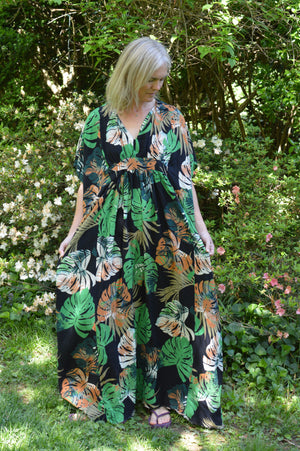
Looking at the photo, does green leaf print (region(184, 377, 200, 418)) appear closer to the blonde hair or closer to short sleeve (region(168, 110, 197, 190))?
short sleeve (region(168, 110, 197, 190))

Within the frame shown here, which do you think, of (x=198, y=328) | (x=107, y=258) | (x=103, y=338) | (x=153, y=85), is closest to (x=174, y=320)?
(x=198, y=328)

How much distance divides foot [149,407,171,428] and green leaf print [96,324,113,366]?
390mm

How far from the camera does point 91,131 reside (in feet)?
8.41

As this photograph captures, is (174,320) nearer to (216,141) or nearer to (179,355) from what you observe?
(179,355)

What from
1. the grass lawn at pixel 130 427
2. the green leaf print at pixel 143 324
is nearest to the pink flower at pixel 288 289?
the grass lawn at pixel 130 427

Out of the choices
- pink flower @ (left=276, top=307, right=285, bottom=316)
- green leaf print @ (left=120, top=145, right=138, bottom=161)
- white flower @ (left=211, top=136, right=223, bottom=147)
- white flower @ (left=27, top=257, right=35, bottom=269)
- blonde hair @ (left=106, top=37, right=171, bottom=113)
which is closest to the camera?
blonde hair @ (left=106, top=37, right=171, bottom=113)

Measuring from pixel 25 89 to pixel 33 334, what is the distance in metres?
3.30

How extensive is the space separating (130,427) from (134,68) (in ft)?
5.82

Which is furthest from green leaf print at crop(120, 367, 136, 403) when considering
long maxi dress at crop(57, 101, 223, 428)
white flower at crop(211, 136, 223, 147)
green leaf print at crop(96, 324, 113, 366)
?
white flower at crop(211, 136, 223, 147)

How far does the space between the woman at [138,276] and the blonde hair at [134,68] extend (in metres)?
0.01

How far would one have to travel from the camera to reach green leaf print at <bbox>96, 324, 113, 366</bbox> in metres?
2.55

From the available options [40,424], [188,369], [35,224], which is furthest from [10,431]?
[35,224]

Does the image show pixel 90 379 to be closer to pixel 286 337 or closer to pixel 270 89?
pixel 286 337

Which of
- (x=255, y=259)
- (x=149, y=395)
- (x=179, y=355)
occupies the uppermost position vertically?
(x=255, y=259)
